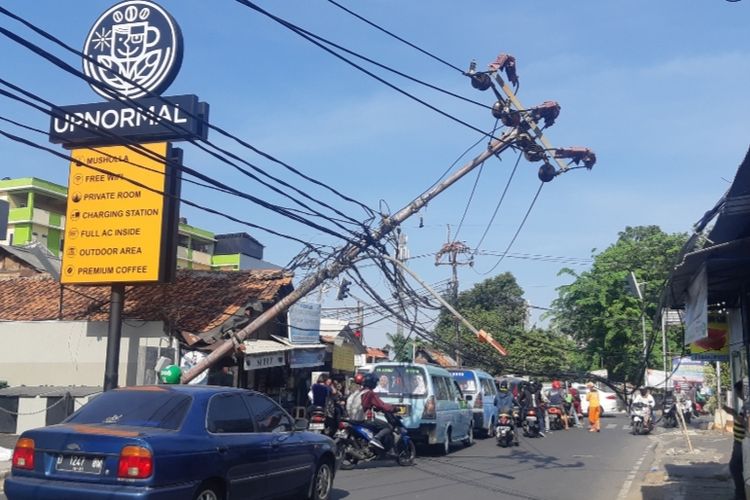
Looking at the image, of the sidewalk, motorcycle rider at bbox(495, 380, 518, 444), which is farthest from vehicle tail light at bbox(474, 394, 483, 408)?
the sidewalk

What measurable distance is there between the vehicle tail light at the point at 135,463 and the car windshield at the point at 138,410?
22.9 inches

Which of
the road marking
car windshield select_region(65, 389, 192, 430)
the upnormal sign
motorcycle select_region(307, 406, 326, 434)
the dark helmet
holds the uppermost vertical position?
the upnormal sign

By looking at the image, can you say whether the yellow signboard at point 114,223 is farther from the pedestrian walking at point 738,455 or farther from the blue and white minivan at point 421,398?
the pedestrian walking at point 738,455

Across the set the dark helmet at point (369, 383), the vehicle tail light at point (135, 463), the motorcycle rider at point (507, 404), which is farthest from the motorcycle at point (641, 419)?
the vehicle tail light at point (135, 463)

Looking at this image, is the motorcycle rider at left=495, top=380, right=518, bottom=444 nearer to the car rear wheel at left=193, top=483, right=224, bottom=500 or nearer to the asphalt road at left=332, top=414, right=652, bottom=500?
the asphalt road at left=332, top=414, right=652, bottom=500

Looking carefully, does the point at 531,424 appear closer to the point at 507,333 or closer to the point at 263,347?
the point at 263,347

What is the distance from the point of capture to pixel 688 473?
14.1m

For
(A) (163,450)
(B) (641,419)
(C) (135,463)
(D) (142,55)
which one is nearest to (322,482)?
(A) (163,450)

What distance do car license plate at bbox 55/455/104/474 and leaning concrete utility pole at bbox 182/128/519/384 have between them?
10489 millimetres

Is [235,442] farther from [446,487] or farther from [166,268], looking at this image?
[166,268]

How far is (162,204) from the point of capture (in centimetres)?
1805

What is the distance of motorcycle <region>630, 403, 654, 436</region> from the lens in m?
25.3

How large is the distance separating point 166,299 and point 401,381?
7.20 metres

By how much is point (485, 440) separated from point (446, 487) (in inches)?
407
